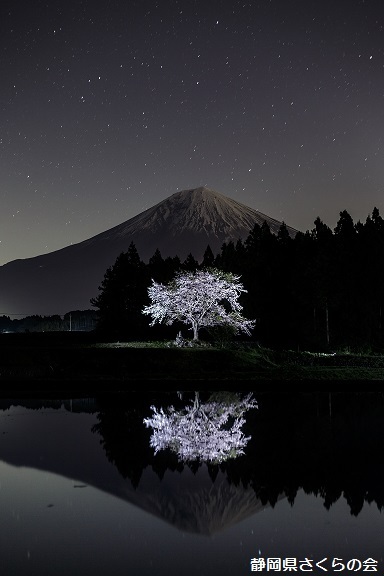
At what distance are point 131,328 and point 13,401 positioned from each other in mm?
41830

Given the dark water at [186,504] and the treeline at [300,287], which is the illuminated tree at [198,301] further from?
the dark water at [186,504]

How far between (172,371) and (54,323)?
5768 cm

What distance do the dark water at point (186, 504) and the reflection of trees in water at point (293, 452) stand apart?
0.11ft

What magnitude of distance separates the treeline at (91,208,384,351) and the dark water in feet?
135

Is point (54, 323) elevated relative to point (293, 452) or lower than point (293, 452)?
elevated

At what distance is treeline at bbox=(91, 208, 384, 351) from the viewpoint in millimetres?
57812

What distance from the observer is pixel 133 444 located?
43.6 feet

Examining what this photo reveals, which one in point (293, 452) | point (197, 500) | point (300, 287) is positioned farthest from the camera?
point (300, 287)

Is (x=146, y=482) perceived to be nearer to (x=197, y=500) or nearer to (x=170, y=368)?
(x=197, y=500)

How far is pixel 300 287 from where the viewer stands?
63.0 meters

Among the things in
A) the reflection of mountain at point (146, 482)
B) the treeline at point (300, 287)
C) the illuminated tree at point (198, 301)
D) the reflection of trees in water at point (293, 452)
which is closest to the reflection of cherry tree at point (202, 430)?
the reflection of trees in water at point (293, 452)

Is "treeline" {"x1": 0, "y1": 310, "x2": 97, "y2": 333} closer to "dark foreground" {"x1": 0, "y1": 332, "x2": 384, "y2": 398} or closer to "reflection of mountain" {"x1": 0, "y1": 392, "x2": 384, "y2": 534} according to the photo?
"dark foreground" {"x1": 0, "y1": 332, "x2": 384, "y2": 398}

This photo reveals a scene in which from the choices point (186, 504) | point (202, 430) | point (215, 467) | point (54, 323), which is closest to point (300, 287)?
point (54, 323)

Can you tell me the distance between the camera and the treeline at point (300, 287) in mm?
57812
